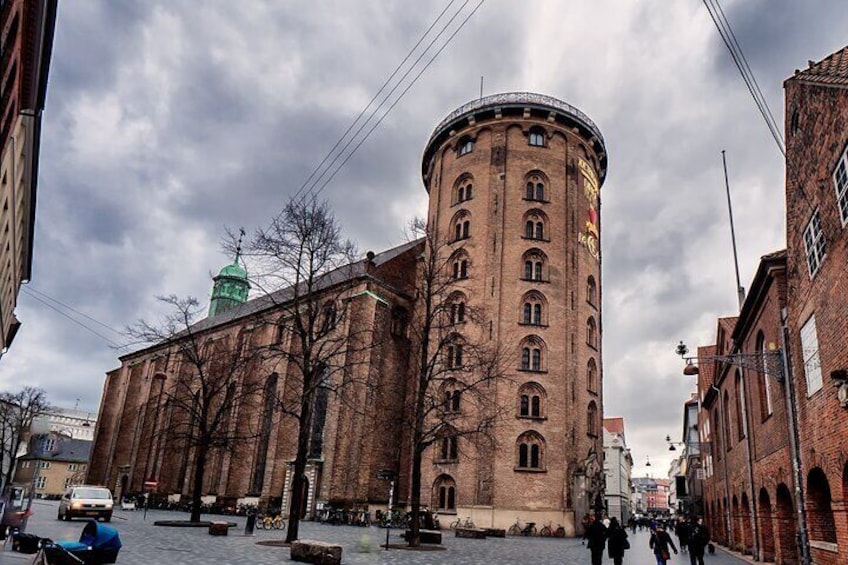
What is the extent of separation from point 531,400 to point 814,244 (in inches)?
942

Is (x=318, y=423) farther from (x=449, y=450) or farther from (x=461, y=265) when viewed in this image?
(x=461, y=265)

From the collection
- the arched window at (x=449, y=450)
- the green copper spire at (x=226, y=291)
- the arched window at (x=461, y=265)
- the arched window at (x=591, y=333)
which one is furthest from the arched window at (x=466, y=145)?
the green copper spire at (x=226, y=291)

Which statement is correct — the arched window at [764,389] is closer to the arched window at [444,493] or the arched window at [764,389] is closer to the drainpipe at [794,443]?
the drainpipe at [794,443]

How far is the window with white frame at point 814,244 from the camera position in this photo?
12774mm

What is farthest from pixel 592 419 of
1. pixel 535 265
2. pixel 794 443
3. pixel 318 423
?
pixel 794 443

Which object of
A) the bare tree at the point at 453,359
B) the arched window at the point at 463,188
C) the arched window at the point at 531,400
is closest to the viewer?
the bare tree at the point at 453,359

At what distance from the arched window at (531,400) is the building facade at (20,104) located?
26.6 meters

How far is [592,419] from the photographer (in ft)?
126

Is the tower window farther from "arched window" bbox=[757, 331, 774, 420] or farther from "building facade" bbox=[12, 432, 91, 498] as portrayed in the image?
"building facade" bbox=[12, 432, 91, 498]

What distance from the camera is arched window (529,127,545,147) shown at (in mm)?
41875

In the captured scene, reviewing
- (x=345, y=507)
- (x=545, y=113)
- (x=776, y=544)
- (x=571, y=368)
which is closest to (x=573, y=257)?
(x=571, y=368)

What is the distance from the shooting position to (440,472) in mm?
36000

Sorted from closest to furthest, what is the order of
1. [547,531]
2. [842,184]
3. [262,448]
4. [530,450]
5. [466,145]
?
[842,184], [547,531], [530,450], [466,145], [262,448]

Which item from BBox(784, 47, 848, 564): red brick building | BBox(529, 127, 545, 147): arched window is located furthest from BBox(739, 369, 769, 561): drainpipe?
BBox(529, 127, 545, 147): arched window
